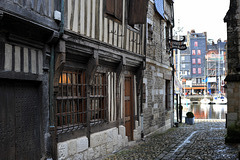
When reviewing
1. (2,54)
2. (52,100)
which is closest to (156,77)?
(52,100)

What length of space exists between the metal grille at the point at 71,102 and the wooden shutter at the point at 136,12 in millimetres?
2882

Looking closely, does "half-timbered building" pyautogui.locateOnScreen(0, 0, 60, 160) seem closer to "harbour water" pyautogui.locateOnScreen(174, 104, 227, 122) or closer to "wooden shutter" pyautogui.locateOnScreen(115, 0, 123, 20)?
"wooden shutter" pyautogui.locateOnScreen(115, 0, 123, 20)

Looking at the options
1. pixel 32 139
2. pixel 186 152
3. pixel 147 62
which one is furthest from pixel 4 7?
pixel 147 62

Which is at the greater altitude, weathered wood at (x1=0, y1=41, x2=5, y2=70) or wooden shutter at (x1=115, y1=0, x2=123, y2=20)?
wooden shutter at (x1=115, y1=0, x2=123, y2=20)

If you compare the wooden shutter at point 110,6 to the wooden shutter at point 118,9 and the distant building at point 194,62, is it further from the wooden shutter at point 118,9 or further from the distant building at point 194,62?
the distant building at point 194,62

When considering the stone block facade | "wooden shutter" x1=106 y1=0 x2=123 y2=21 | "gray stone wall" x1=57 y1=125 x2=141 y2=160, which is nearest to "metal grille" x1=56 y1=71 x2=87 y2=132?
"gray stone wall" x1=57 y1=125 x2=141 y2=160

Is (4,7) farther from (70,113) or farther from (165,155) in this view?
(165,155)

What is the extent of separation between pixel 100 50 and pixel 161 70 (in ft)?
22.7

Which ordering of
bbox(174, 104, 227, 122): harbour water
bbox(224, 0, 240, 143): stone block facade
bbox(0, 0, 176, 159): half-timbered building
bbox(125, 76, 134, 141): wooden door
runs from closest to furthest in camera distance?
bbox(0, 0, 176, 159): half-timbered building
bbox(224, 0, 240, 143): stone block facade
bbox(125, 76, 134, 141): wooden door
bbox(174, 104, 227, 122): harbour water

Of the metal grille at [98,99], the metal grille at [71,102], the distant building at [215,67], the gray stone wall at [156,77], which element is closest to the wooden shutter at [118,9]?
the metal grille at [98,99]

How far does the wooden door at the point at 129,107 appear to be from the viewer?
398 inches

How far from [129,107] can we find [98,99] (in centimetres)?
231

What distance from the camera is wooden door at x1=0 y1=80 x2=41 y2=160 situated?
4948mm

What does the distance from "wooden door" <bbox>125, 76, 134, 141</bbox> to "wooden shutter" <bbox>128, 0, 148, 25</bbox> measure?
5.92ft
